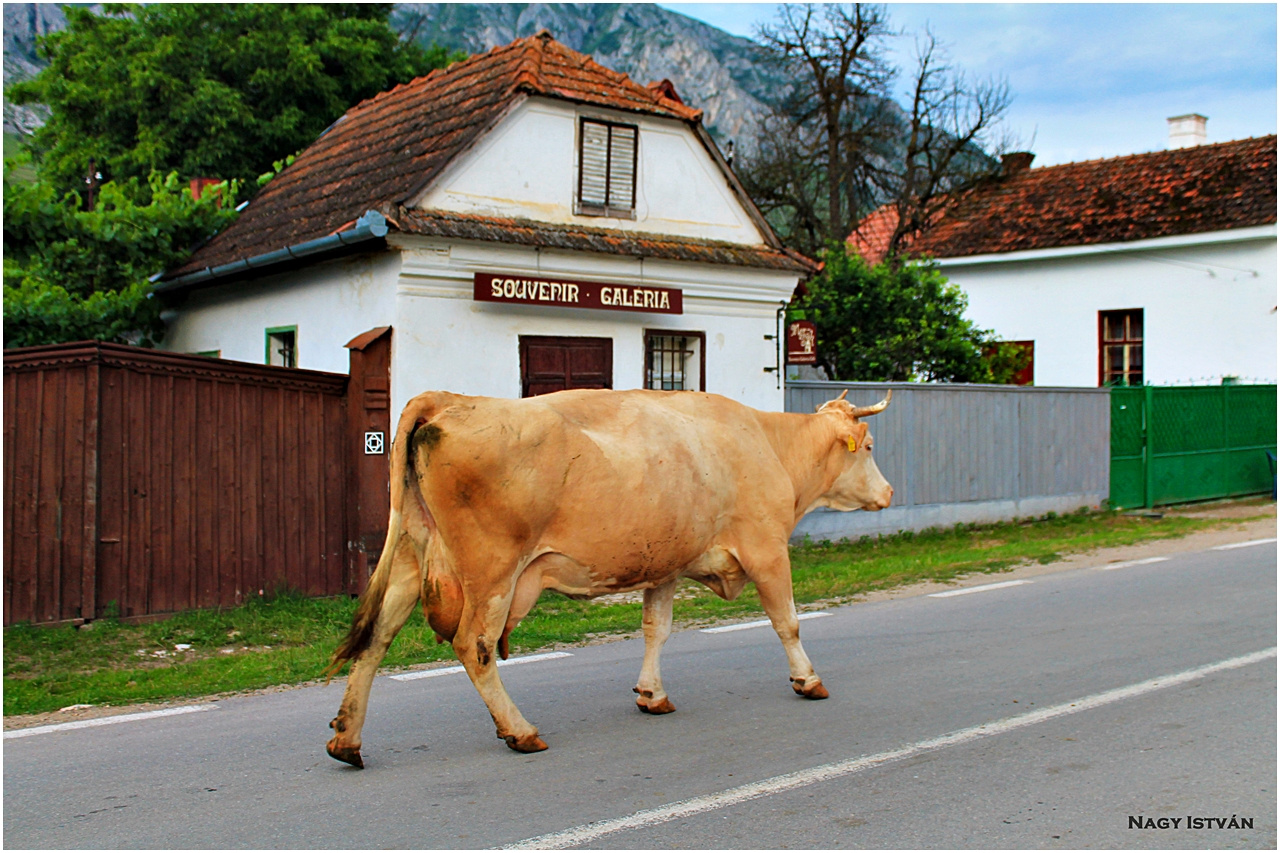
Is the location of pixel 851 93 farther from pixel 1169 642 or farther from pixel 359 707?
pixel 359 707

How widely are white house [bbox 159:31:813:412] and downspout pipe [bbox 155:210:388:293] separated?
2 cm

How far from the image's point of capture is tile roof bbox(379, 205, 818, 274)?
11055mm

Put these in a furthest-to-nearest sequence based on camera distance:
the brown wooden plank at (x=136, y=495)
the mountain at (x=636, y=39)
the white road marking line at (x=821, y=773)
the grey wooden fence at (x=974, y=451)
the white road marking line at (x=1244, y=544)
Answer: the mountain at (x=636, y=39)
the grey wooden fence at (x=974, y=451)
the white road marking line at (x=1244, y=544)
the brown wooden plank at (x=136, y=495)
the white road marking line at (x=821, y=773)

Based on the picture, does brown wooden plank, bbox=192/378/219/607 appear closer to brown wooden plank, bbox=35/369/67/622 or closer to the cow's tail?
brown wooden plank, bbox=35/369/67/622

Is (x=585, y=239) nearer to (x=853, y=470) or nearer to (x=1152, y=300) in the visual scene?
(x=853, y=470)

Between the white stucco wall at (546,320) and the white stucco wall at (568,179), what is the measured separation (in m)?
0.59

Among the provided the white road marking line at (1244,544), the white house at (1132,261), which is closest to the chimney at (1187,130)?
the white house at (1132,261)

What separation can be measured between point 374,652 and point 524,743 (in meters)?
0.87

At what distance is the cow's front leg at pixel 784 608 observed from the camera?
6457 mm

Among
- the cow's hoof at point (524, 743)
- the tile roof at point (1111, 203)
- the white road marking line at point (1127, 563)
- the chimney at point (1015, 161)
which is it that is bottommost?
the cow's hoof at point (524, 743)

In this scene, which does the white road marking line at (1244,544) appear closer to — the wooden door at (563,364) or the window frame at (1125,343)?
the wooden door at (563,364)

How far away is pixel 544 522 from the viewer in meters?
5.56

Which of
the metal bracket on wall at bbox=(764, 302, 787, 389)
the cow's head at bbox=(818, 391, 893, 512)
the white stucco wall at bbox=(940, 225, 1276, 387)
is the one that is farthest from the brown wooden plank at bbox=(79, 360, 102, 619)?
the white stucco wall at bbox=(940, 225, 1276, 387)

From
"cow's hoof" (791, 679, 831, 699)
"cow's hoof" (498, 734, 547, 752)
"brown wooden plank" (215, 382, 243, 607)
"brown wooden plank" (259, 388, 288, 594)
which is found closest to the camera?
"cow's hoof" (498, 734, 547, 752)
